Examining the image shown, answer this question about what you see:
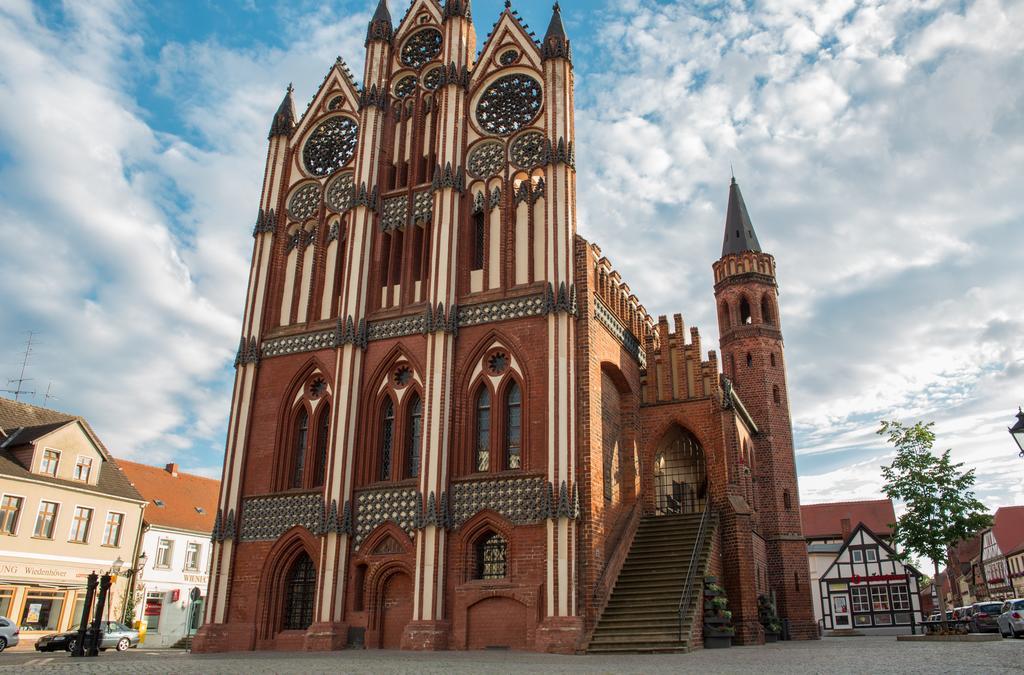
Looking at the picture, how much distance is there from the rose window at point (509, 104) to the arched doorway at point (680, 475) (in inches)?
440

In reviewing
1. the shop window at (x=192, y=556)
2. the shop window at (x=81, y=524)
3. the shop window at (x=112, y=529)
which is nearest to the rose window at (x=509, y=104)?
the shop window at (x=81, y=524)

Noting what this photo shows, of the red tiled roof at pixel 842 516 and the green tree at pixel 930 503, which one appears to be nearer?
the green tree at pixel 930 503

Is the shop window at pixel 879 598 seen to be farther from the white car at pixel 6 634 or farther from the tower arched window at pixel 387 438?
the white car at pixel 6 634

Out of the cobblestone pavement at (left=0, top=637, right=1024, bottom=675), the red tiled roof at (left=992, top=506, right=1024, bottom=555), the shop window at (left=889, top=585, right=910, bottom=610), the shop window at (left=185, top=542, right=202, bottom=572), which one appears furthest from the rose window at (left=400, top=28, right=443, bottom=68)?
the red tiled roof at (left=992, top=506, right=1024, bottom=555)

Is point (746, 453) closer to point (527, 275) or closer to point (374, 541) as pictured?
point (527, 275)

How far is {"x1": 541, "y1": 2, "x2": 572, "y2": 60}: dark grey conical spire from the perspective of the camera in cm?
2450

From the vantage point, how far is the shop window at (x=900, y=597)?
48719 mm

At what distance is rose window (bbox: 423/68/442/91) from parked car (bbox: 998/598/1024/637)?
86.8ft

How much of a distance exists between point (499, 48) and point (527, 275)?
27.6 ft

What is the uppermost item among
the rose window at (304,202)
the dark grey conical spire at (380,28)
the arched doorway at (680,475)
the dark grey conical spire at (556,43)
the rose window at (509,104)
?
the dark grey conical spire at (380,28)

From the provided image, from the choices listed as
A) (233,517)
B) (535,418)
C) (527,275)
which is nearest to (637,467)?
(535,418)

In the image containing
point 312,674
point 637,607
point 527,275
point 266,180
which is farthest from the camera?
point 266,180

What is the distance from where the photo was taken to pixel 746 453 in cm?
2781

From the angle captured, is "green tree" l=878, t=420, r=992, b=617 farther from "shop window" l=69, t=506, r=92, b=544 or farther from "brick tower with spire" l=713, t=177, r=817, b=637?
"shop window" l=69, t=506, r=92, b=544
